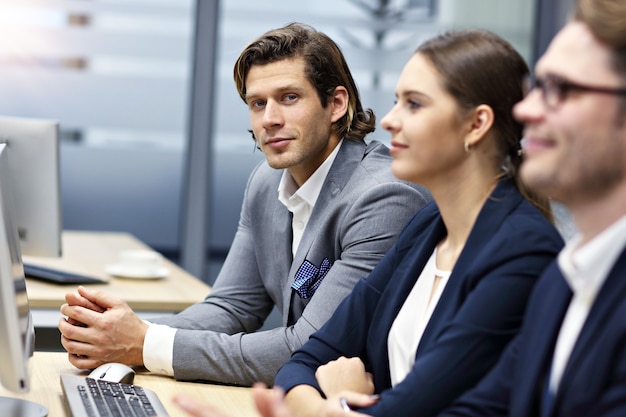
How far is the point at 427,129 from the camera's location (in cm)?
166

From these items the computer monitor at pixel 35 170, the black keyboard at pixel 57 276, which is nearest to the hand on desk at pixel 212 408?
the computer monitor at pixel 35 170

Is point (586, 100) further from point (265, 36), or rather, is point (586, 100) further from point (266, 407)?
point (265, 36)

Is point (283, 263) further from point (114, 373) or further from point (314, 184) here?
point (114, 373)

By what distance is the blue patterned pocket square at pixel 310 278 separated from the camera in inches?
87.2

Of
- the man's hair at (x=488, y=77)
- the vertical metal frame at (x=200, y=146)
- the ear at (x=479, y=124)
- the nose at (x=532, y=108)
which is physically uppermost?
the nose at (x=532, y=108)

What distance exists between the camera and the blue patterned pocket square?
2.21 meters

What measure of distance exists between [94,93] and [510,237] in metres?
4.67

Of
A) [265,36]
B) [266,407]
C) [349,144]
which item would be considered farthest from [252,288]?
[266,407]

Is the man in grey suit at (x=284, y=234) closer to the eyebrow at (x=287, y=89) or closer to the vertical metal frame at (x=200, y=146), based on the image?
the eyebrow at (x=287, y=89)

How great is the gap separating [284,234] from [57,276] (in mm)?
1011

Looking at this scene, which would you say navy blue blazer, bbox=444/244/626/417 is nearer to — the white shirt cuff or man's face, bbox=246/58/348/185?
the white shirt cuff

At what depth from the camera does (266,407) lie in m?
1.37

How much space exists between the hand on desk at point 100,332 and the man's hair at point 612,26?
4.00ft

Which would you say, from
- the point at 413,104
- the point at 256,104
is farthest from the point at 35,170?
the point at 413,104
